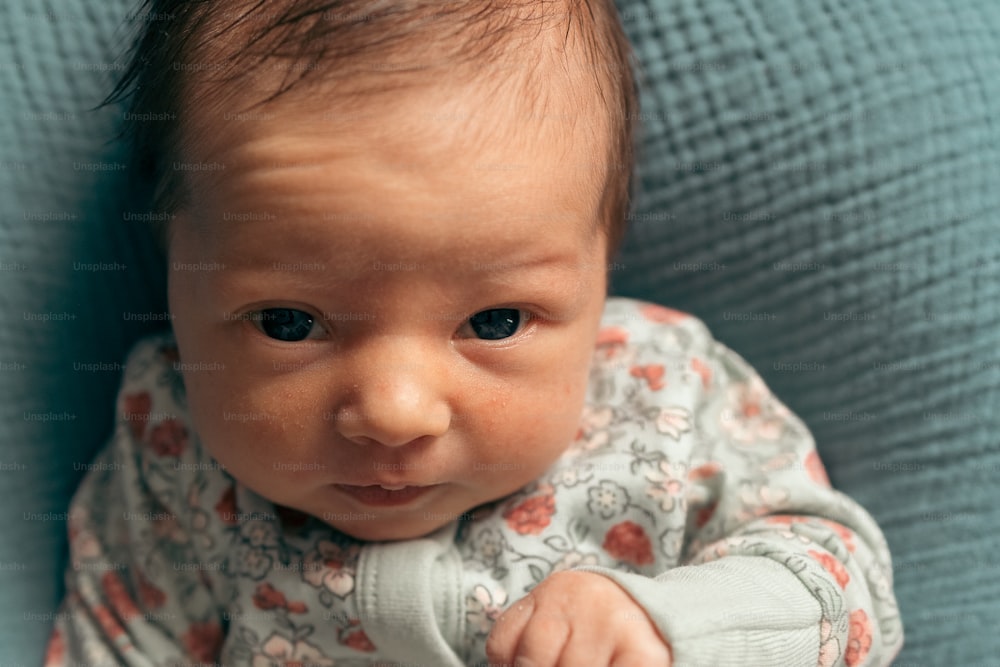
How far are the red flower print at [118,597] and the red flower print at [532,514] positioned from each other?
492 millimetres

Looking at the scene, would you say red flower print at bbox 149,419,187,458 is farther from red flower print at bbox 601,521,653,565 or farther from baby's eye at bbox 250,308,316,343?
red flower print at bbox 601,521,653,565

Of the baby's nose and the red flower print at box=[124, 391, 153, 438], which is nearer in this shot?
the baby's nose

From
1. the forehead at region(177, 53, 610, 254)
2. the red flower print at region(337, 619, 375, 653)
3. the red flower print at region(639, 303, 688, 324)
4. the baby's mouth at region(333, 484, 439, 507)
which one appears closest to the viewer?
the forehead at region(177, 53, 610, 254)

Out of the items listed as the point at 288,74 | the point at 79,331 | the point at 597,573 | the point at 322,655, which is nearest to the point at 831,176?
the point at 597,573

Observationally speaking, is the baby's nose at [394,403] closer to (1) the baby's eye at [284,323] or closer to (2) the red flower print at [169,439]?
(1) the baby's eye at [284,323]

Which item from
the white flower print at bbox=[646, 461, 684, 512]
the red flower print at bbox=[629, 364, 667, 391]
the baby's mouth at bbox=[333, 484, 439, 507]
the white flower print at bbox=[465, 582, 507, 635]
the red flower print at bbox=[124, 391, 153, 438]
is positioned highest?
the baby's mouth at bbox=[333, 484, 439, 507]

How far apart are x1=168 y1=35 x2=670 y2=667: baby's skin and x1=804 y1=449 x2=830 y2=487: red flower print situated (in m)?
0.37

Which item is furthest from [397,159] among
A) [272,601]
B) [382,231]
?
[272,601]

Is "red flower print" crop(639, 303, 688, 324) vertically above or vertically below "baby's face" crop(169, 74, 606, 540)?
below

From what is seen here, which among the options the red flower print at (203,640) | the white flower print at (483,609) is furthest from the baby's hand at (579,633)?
the red flower print at (203,640)

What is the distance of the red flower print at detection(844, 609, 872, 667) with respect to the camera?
1.21m

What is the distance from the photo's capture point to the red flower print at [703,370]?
138cm

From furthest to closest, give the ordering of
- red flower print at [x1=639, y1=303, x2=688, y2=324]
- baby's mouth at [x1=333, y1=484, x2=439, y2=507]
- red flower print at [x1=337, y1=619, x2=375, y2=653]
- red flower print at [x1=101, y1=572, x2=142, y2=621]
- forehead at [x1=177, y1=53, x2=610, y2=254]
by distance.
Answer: red flower print at [x1=639, y1=303, x2=688, y2=324] → red flower print at [x1=101, y1=572, x2=142, y2=621] → red flower print at [x1=337, y1=619, x2=375, y2=653] → baby's mouth at [x1=333, y1=484, x2=439, y2=507] → forehead at [x1=177, y1=53, x2=610, y2=254]

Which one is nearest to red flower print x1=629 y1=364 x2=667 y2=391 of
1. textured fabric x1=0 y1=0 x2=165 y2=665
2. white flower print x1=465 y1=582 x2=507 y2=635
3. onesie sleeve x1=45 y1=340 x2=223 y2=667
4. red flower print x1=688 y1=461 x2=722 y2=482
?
red flower print x1=688 y1=461 x2=722 y2=482
